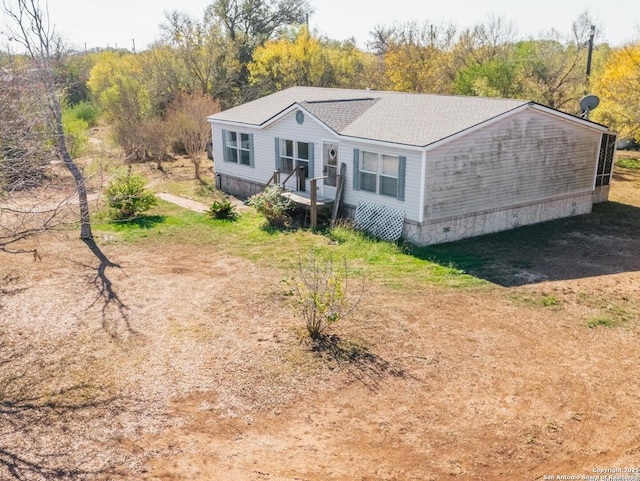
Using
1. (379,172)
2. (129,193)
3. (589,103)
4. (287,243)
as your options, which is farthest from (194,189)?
(589,103)

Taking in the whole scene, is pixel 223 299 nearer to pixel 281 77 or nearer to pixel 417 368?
pixel 417 368

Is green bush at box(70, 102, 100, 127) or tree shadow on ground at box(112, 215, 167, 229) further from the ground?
green bush at box(70, 102, 100, 127)

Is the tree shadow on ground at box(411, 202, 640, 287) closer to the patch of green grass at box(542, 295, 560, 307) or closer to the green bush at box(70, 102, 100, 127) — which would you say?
the patch of green grass at box(542, 295, 560, 307)

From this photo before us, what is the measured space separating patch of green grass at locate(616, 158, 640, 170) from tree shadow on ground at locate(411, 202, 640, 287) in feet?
36.2

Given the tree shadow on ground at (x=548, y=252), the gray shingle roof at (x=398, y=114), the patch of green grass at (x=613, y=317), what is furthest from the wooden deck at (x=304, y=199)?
the patch of green grass at (x=613, y=317)

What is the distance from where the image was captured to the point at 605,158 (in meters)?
19.9

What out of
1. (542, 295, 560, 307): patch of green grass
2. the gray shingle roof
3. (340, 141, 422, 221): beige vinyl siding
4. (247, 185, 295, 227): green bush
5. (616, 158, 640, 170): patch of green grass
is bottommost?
(542, 295, 560, 307): patch of green grass

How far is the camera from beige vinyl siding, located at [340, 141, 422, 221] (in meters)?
15.1

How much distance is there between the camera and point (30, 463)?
22.1 ft

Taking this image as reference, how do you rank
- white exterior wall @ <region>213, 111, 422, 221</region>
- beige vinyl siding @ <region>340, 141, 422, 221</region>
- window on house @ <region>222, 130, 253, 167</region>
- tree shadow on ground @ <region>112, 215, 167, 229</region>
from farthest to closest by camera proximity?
window on house @ <region>222, 130, 253, 167</region> → tree shadow on ground @ <region>112, 215, 167, 229</region> → white exterior wall @ <region>213, 111, 422, 221</region> → beige vinyl siding @ <region>340, 141, 422, 221</region>

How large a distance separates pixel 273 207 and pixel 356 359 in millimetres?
8728

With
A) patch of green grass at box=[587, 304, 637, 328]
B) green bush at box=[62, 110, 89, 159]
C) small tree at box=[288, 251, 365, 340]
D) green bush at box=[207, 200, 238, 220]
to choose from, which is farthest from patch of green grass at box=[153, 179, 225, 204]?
patch of green grass at box=[587, 304, 637, 328]

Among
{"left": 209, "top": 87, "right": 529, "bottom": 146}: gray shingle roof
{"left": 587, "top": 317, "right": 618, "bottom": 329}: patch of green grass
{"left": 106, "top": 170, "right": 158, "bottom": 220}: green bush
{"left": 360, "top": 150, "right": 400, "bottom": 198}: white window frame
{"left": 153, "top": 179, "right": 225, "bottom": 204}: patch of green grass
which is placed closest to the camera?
{"left": 587, "top": 317, "right": 618, "bottom": 329}: patch of green grass

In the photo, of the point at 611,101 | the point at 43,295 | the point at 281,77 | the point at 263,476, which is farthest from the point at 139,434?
the point at 281,77
